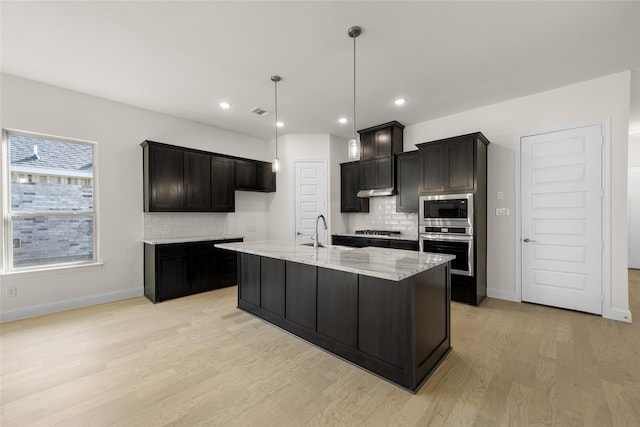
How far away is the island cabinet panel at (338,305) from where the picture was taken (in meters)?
2.38

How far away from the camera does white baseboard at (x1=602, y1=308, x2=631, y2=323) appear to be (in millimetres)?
3242

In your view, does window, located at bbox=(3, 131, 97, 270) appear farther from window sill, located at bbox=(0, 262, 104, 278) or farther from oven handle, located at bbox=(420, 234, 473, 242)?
oven handle, located at bbox=(420, 234, 473, 242)

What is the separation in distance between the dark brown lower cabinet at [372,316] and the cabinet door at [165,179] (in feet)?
8.01

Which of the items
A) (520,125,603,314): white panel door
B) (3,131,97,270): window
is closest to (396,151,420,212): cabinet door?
(520,125,603,314): white panel door

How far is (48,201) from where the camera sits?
12.2 ft

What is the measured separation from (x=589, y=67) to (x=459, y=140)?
1498 millimetres

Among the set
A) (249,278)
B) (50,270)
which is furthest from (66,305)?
(249,278)

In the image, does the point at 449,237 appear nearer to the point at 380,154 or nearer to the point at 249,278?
the point at 380,154

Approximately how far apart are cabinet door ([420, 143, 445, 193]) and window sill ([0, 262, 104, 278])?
198 inches

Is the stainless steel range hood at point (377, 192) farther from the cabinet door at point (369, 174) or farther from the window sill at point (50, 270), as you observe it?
the window sill at point (50, 270)

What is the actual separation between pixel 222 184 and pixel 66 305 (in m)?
2.80

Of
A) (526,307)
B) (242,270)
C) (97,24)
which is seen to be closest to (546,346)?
(526,307)

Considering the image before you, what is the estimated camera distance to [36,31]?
257 centimetres

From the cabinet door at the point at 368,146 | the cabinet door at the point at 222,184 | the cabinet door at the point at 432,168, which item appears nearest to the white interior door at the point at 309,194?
the cabinet door at the point at 368,146
